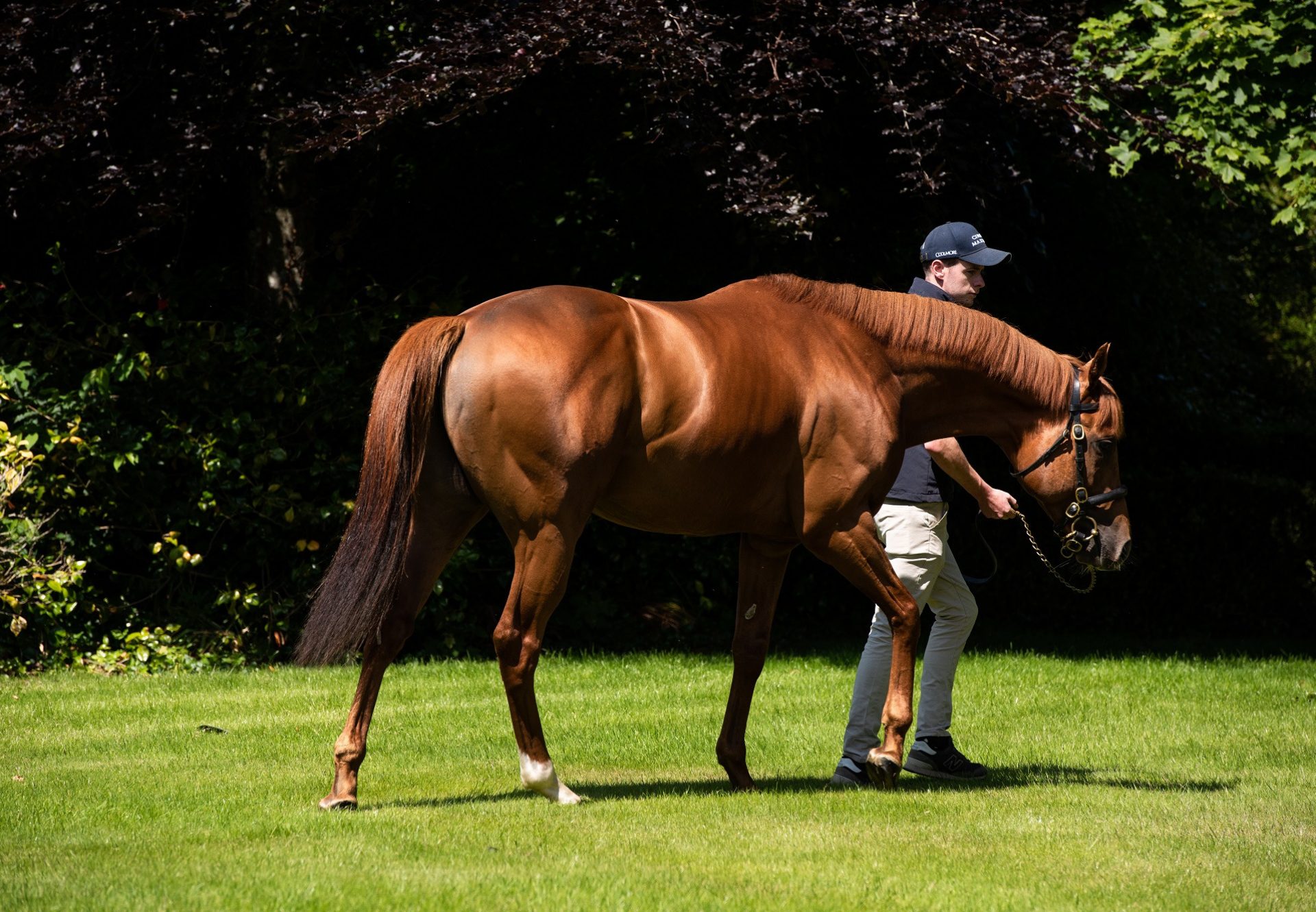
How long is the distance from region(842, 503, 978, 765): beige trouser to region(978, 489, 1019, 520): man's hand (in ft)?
0.59

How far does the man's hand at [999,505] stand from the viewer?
6180 millimetres

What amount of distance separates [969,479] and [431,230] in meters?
5.95

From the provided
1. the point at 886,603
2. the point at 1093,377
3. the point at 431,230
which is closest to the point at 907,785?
the point at 886,603

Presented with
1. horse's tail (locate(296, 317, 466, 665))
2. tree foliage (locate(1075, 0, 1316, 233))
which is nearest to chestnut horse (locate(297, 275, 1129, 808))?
horse's tail (locate(296, 317, 466, 665))

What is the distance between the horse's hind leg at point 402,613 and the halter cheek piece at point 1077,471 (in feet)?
7.97

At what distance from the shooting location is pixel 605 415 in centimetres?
537

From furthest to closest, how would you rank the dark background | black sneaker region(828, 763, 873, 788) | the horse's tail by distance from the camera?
the dark background < black sneaker region(828, 763, 873, 788) < the horse's tail

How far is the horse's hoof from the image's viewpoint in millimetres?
5750

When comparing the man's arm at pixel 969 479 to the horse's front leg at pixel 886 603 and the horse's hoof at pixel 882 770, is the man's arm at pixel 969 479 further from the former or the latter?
the horse's hoof at pixel 882 770

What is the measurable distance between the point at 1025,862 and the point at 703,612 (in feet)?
22.4

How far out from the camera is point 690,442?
18.3ft

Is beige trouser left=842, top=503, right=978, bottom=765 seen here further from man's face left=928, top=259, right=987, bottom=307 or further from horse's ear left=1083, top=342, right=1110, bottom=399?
man's face left=928, top=259, right=987, bottom=307

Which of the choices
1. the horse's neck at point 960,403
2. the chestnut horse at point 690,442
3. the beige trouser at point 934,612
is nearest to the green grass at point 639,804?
the beige trouser at point 934,612

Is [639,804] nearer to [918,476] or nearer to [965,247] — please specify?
[918,476]
